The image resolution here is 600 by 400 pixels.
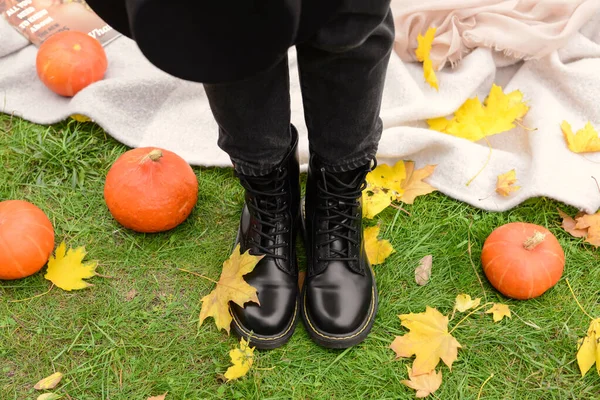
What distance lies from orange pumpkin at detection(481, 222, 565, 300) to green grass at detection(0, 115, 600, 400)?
0.22ft

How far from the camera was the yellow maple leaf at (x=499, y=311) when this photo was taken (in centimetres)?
159

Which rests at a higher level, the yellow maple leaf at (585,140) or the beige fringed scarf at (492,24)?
the beige fringed scarf at (492,24)

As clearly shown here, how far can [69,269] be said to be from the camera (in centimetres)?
167

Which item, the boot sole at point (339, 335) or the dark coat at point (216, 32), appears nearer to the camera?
the dark coat at point (216, 32)

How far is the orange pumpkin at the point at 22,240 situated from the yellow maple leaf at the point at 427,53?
54.6 inches

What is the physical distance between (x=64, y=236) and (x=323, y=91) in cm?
102

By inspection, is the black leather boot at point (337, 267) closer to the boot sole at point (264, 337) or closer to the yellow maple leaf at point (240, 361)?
the boot sole at point (264, 337)

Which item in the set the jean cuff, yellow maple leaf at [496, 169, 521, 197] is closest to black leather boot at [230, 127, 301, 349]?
the jean cuff

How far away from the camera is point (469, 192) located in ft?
6.15

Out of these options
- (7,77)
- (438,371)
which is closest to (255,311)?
(438,371)

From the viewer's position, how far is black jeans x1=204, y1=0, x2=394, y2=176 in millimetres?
1018

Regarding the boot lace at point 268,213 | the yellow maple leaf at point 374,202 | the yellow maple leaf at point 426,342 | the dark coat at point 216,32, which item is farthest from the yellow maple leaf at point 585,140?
the dark coat at point 216,32

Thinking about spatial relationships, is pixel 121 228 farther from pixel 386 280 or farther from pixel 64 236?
pixel 386 280

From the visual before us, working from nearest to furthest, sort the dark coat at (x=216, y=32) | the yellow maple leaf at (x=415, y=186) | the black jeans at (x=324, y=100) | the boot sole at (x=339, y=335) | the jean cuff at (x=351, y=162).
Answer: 1. the dark coat at (x=216, y=32)
2. the black jeans at (x=324, y=100)
3. the jean cuff at (x=351, y=162)
4. the boot sole at (x=339, y=335)
5. the yellow maple leaf at (x=415, y=186)
